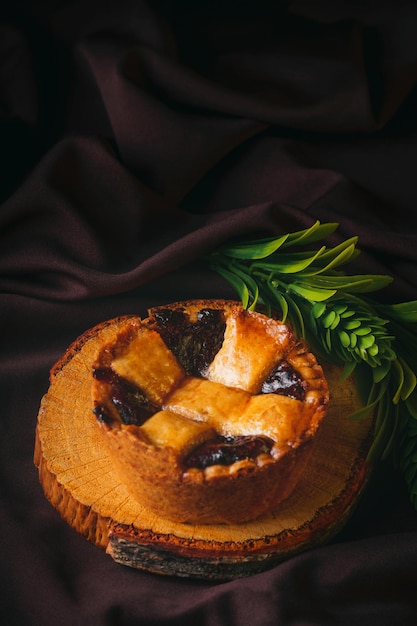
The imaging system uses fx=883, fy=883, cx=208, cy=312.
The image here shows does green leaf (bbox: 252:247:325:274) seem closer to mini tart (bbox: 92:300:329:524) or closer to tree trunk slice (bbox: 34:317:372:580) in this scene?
mini tart (bbox: 92:300:329:524)

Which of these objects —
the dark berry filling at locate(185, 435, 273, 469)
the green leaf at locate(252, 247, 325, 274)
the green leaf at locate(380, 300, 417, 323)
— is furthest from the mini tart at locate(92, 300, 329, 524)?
the green leaf at locate(380, 300, 417, 323)

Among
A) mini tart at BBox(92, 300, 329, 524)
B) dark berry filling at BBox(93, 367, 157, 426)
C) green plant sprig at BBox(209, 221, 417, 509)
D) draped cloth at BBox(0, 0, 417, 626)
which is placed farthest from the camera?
draped cloth at BBox(0, 0, 417, 626)

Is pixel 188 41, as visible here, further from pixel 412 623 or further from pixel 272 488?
pixel 412 623

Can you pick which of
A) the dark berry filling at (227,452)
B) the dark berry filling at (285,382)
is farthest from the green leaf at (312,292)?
the dark berry filling at (227,452)

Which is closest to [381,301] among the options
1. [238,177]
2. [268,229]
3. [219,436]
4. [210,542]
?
[268,229]

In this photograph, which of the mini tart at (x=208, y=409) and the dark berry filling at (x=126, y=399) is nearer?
the mini tart at (x=208, y=409)

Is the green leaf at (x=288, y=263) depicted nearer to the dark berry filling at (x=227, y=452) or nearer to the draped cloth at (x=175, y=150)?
the draped cloth at (x=175, y=150)
